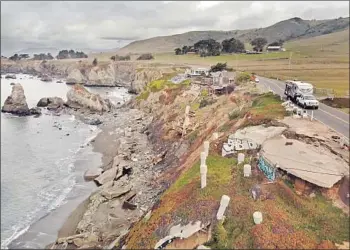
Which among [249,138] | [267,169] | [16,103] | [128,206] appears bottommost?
[128,206]

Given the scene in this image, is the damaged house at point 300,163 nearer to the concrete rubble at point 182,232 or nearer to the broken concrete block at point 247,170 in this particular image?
the broken concrete block at point 247,170

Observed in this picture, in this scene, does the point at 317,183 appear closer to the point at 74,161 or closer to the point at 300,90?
the point at 300,90

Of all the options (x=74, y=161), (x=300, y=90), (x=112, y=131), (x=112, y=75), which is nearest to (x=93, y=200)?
(x=74, y=161)

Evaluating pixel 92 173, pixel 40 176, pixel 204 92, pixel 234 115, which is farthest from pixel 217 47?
pixel 40 176

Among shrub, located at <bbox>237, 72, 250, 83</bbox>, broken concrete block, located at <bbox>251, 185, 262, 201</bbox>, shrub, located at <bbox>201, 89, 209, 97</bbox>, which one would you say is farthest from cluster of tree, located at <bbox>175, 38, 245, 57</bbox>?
broken concrete block, located at <bbox>251, 185, 262, 201</bbox>

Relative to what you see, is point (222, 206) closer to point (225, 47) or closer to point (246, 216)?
point (246, 216)
